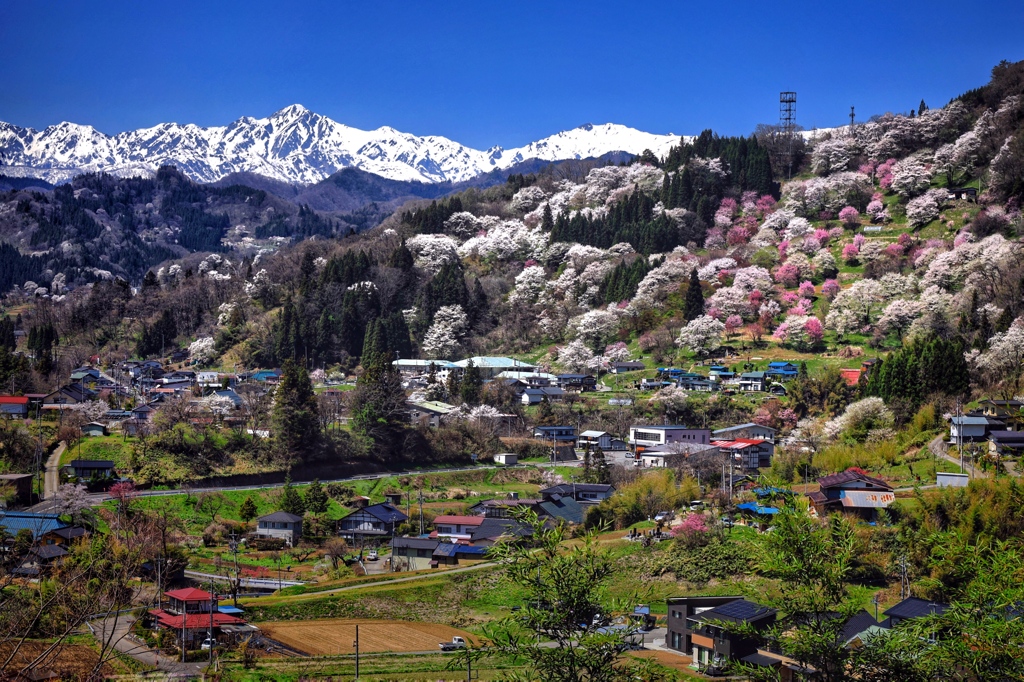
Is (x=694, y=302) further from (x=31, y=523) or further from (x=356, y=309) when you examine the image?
(x=31, y=523)

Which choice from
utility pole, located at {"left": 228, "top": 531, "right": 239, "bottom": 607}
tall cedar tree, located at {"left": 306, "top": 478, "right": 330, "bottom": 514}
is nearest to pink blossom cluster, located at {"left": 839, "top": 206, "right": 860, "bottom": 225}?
tall cedar tree, located at {"left": 306, "top": 478, "right": 330, "bottom": 514}

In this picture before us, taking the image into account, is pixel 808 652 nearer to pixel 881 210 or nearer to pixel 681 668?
pixel 681 668

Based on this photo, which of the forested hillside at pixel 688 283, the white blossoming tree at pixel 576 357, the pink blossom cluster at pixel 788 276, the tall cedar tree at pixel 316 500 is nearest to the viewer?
the tall cedar tree at pixel 316 500

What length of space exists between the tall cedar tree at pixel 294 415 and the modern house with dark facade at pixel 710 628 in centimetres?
2167

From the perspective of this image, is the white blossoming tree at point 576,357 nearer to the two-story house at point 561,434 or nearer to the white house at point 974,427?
the two-story house at point 561,434

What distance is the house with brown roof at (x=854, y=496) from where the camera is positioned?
28094 millimetres

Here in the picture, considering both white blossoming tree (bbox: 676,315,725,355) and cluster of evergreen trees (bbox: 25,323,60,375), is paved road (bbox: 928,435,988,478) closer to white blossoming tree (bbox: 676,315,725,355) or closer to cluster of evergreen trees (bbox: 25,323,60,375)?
white blossoming tree (bbox: 676,315,725,355)

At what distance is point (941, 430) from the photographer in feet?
113

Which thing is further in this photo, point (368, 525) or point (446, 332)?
point (446, 332)

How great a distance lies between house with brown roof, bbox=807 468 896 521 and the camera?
28.1 meters

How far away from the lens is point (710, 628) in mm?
20734

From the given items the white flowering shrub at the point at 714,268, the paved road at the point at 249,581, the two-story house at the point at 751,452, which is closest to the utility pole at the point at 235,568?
the paved road at the point at 249,581

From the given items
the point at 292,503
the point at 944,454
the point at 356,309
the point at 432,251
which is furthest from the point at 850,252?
the point at 292,503

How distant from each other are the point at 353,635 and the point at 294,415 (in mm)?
16970
